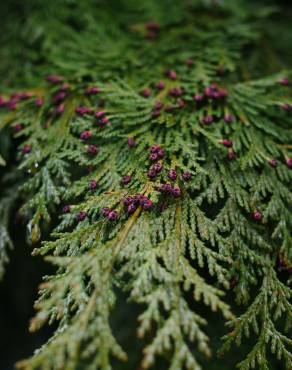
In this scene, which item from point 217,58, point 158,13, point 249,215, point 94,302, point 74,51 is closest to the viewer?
point 94,302

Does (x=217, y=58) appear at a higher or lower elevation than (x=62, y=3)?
lower

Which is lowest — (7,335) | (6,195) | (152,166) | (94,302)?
(7,335)

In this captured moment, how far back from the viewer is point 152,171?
156 cm

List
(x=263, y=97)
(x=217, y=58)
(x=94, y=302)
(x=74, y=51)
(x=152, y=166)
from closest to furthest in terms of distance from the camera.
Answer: (x=94, y=302)
(x=152, y=166)
(x=263, y=97)
(x=217, y=58)
(x=74, y=51)

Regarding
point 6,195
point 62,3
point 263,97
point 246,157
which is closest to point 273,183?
point 246,157

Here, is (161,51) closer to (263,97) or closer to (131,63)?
(131,63)

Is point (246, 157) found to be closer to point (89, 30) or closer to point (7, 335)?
point (89, 30)

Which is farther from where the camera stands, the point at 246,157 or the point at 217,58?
the point at 217,58

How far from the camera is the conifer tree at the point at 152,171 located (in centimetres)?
130

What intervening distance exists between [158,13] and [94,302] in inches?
80.3

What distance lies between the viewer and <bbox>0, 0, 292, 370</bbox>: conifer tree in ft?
4.27

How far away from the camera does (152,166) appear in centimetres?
158

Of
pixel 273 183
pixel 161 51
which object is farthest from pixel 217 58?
pixel 273 183

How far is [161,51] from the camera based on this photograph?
2.32 m
